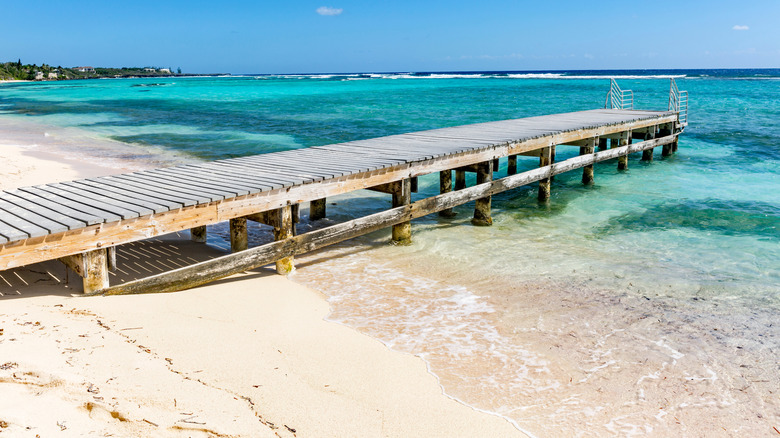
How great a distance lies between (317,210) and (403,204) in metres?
2.36

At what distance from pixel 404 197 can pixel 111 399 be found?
578 cm

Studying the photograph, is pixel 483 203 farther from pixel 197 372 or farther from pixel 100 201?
pixel 197 372

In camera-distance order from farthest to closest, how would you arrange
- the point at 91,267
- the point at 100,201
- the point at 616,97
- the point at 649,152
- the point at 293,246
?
the point at 616,97 < the point at 649,152 < the point at 293,246 < the point at 100,201 < the point at 91,267

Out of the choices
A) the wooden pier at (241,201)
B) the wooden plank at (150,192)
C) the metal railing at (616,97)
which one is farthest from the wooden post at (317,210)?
the metal railing at (616,97)

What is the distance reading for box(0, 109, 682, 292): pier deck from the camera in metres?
5.39

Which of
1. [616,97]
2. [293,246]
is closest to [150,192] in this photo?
[293,246]

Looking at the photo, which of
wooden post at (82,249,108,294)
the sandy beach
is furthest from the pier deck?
the sandy beach

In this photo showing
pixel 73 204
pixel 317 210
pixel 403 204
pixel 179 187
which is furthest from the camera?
pixel 317 210

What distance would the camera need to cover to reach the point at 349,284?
24.2ft

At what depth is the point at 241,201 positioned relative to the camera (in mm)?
6562

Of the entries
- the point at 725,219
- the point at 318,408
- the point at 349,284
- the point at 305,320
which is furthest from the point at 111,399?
the point at 725,219

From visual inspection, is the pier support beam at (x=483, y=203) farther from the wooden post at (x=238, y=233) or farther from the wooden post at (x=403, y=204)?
the wooden post at (x=238, y=233)

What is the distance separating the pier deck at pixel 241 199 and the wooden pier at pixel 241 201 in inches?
0.5

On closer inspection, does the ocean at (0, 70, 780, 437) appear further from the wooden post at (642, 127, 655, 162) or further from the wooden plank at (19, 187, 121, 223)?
the wooden plank at (19, 187, 121, 223)
